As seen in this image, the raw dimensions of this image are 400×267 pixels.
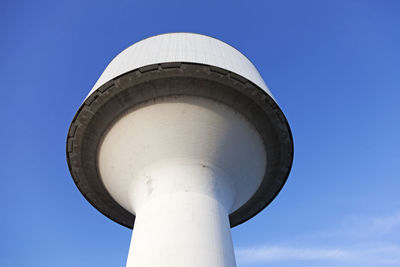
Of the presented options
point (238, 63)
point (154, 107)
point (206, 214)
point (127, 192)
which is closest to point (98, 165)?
point (127, 192)

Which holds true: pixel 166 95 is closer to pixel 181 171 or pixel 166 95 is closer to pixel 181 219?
pixel 181 171

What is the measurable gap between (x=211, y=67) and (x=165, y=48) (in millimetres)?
1205

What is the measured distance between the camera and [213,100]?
5848 millimetres

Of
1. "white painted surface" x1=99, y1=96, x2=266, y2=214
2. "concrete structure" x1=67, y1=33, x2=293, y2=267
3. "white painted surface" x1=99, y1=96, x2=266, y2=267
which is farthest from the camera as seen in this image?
"white painted surface" x1=99, y1=96, x2=266, y2=214

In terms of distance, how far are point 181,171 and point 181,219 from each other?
3.21 feet

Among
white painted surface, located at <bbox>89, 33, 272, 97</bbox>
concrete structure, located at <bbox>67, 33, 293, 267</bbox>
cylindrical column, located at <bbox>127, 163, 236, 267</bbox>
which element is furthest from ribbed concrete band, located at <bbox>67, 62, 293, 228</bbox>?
cylindrical column, located at <bbox>127, 163, 236, 267</bbox>

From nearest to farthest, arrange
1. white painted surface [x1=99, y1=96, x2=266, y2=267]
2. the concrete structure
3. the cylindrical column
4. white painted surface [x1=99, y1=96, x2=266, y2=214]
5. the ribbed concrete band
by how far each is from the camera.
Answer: the cylindrical column → white painted surface [x1=99, y1=96, x2=266, y2=267] → the concrete structure → the ribbed concrete band → white painted surface [x1=99, y1=96, x2=266, y2=214]

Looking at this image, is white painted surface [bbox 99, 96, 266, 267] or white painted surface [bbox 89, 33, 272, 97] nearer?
white painted surface [bbox 99, 96, 266, 267]

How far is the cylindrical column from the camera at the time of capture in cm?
455

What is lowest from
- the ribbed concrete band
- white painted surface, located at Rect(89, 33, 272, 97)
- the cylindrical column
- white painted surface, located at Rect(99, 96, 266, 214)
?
the cylindrical column

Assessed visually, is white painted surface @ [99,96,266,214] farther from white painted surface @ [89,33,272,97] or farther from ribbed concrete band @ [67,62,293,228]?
white painted surface @ [89,33,272,97]

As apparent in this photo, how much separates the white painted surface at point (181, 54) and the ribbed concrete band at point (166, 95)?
0.16m

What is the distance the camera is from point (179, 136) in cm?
567

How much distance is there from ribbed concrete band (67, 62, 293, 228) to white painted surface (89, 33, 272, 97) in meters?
0.16
